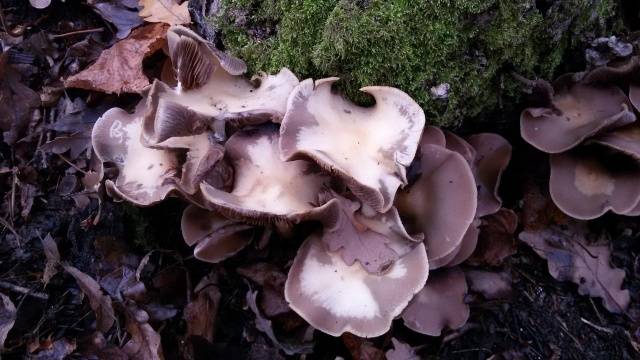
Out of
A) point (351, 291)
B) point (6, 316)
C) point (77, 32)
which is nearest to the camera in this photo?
point (351, 291)

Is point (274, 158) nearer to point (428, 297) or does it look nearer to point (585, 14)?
point (428, 297)

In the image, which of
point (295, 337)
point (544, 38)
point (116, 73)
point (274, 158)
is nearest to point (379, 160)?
point (274, 158)

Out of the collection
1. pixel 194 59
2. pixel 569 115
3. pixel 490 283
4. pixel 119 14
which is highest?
pixel 194 59

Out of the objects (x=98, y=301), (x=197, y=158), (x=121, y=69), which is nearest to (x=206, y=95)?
(x=197, y=158)

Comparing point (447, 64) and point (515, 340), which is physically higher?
point (447, 64)

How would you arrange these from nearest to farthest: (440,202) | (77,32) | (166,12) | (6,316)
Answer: (440,202)
(6,316)
(166,12)
(77,32)

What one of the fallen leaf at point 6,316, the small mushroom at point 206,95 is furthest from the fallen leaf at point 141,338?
the small mushroom at point 206,95

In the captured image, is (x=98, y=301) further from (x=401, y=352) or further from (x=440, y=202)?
(x=440, y=202)
